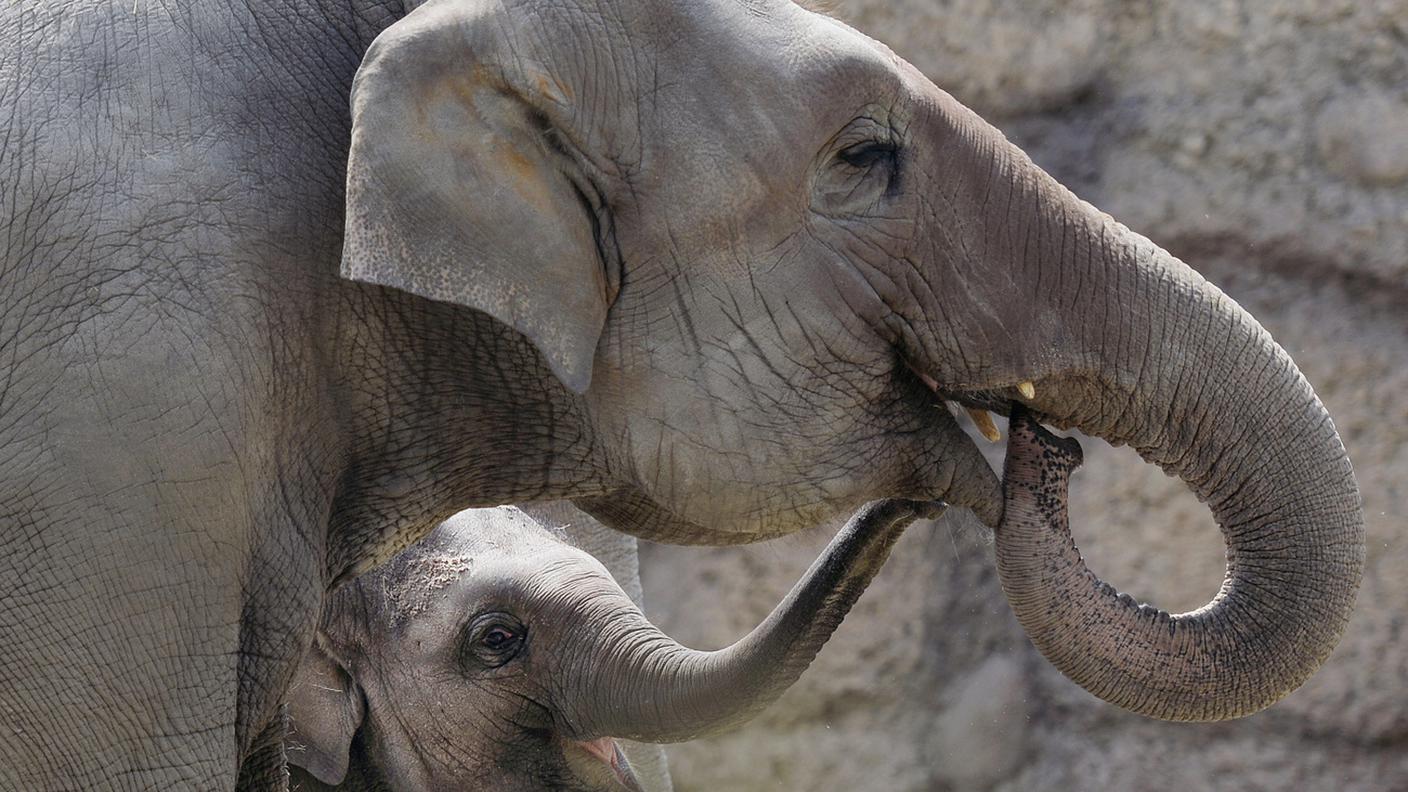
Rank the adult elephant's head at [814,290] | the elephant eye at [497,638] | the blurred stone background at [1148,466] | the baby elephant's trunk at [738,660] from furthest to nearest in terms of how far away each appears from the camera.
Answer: the blurred stone background at [1148,466], the elephant eye at [497,638], the baby elephant's trunk at [738,660], the adult elephant's head at [814,290]

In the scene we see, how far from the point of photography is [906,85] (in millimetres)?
2527

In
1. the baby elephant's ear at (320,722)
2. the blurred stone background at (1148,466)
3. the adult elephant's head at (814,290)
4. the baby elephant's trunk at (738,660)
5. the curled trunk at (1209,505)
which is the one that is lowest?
the blurred stone background at (1148,466)

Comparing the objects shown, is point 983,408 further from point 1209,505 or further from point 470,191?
point 470,191

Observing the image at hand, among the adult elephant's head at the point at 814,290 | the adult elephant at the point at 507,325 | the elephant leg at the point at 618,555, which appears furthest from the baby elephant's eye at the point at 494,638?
the adult elephant's head at the point at 814,290

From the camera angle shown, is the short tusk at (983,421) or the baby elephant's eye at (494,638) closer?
the short tusk at (983,421)

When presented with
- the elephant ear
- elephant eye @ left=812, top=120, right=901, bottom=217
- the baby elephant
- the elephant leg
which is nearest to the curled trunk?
elephant eye @ left=812, top=120, right=901, bottom=217

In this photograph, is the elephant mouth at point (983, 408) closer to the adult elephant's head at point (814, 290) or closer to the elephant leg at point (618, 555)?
the adult elephant's head at point (814, 290)

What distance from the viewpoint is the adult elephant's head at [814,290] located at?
94.6 inches

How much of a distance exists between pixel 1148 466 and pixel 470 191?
12.3 ft

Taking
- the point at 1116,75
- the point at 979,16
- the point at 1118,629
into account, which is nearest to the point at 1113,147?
the point at 1116,75

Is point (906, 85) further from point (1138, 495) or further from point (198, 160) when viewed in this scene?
point (1138, 495)

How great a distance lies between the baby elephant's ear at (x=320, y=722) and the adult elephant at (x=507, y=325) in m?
1.25

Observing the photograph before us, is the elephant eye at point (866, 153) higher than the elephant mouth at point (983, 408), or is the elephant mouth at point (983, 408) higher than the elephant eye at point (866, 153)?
the elephant eye at point (866, 153)

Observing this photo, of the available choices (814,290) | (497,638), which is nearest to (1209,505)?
(814,290)
